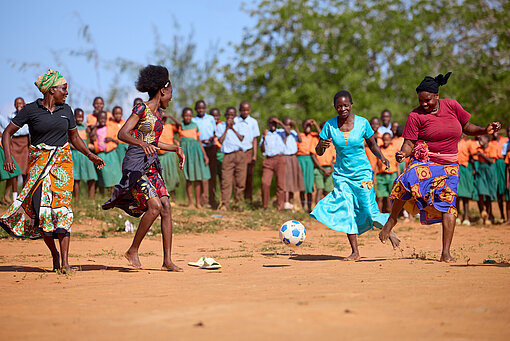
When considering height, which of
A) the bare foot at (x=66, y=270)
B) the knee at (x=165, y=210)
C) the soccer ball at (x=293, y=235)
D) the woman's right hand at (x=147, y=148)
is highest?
the woman's right hand at (x=147, y=148)

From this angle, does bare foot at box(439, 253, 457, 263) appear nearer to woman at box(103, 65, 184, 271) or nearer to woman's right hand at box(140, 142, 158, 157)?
woman at box(103, 65, 184, 271)

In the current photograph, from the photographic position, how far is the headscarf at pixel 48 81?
698 centimetres

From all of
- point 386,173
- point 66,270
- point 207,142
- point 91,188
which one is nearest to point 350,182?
point 66,270

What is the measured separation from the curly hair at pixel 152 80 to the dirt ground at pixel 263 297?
80.9 inches

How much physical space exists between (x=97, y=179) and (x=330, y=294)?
431 inches

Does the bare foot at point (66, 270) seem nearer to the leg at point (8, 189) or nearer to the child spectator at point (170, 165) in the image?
the leg at point (8, 189)

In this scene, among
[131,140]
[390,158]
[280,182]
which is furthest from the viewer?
[280,182]

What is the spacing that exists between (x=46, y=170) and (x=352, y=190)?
3821mm

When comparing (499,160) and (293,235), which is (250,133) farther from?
(293,235)

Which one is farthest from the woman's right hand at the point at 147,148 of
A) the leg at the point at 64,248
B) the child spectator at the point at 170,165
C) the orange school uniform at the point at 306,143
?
the orange school uniform at the point at 306,143

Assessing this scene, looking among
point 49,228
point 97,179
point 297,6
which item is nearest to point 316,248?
point 49,228

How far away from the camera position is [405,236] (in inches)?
466

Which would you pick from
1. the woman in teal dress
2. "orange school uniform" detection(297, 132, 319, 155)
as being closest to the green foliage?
"orange school uniform" detection(297, 132, 319, 155)

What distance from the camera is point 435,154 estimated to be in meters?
7.58
